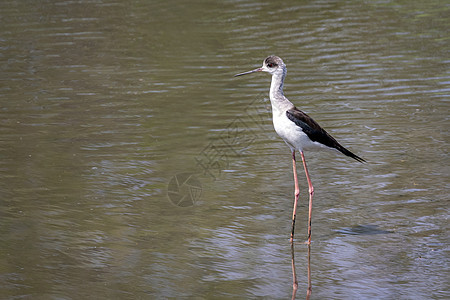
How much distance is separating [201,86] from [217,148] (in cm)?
289

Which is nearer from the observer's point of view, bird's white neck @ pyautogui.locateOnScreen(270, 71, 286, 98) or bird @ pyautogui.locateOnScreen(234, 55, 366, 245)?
bird @ pyautogui.locateOnScreen(234, 55, 366, 245)

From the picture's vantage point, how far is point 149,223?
6.99 m

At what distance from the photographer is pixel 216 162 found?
345 inches

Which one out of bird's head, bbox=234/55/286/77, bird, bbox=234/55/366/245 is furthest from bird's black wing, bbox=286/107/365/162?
bird's head, bbox=234/55/286/77

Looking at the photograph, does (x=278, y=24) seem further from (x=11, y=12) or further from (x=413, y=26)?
(x=11, y=12)

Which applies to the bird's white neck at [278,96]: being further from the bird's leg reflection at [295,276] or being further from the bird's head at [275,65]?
the bird's leg reflection at [295,276]

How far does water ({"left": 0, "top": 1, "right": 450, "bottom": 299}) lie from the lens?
5.95 metres

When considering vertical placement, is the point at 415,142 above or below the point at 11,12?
below

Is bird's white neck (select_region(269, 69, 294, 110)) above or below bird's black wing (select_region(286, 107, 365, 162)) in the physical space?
above

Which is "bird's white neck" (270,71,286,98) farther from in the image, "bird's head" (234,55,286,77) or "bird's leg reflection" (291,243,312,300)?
"bird's leg reflection" (291,243,312,300)

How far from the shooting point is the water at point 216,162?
595cm

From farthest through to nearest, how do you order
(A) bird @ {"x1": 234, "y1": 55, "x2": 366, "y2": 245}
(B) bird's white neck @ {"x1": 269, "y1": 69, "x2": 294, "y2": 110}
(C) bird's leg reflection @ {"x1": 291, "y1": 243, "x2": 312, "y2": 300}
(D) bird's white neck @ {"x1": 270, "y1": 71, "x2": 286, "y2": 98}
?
(D) bird's white neck @ {"x1": 270, "y1": 71, "x2": 286, "y2": 98} → (B) bird's white neck @ {"x1": 269, "y1": 69, "x2": 294, "y2": 110} → (A) bird @ {"x1": 234, "y1": 55, "x2": 366, "y2": 245} → (C) bird's leg reflection @ {"x1": 291, "y1": 243, "x2": 312, "y2": 300}

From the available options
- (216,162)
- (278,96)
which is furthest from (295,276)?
(216,162)

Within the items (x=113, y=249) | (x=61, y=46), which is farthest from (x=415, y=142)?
(x=61, y=46)
